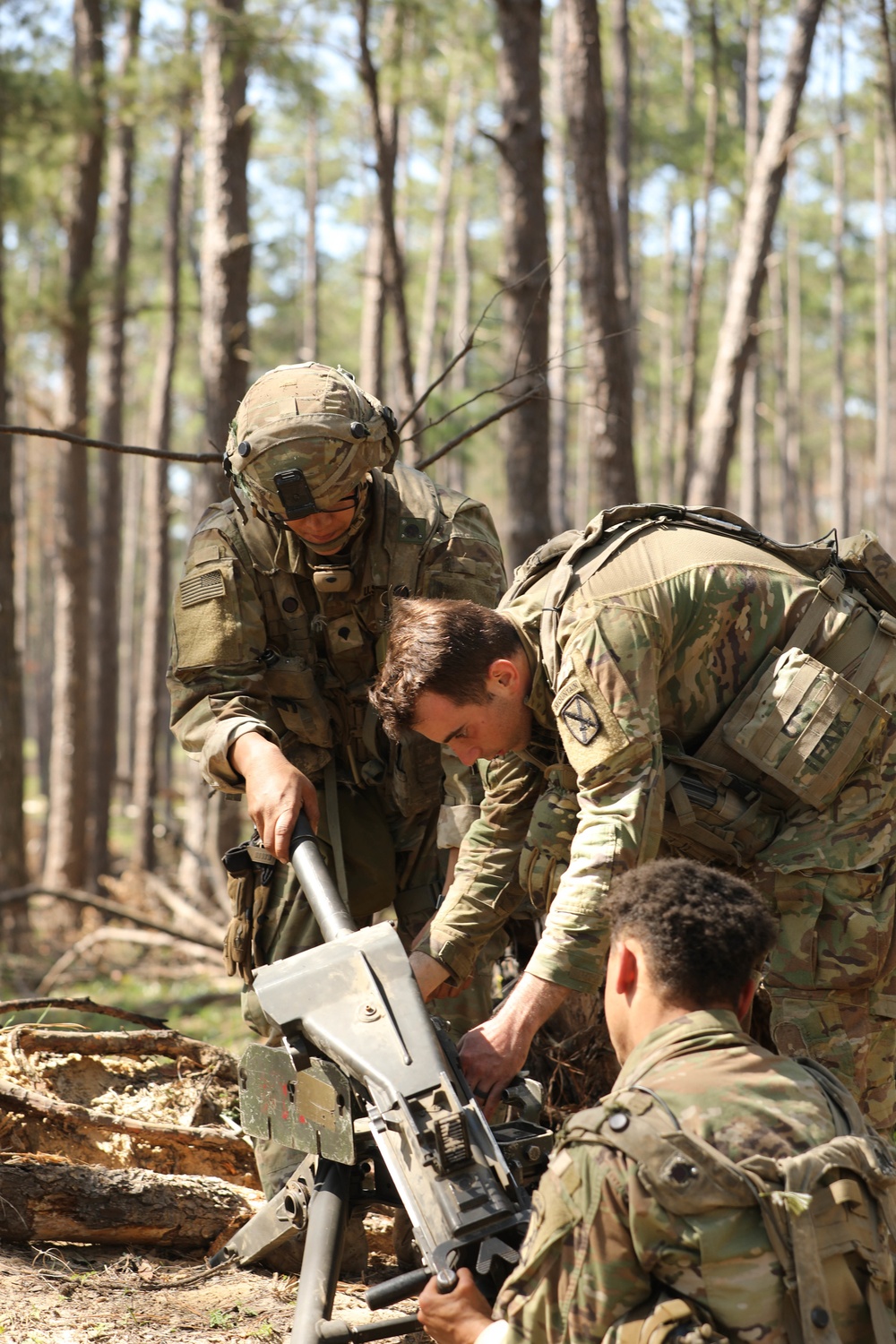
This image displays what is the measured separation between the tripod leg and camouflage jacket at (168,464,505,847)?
111cm

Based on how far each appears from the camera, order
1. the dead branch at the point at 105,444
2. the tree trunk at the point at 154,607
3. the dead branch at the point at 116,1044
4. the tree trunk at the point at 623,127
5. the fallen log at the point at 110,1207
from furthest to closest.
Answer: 1. the tree trunk at the point at 623,127
2. the tree trunk at the point at 154,607
3. the dead branch at the point at 105,444
4. the dead branch at the point at 116,1044
5. the fallen log at the point at 110,1207

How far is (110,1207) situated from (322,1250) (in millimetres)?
920

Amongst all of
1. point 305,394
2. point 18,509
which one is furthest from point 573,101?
point 18,509

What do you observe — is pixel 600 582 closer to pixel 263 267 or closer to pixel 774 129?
pixel 774 129

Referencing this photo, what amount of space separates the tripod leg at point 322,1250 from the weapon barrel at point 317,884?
0.52 m

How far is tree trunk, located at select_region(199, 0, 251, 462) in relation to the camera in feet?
27.8

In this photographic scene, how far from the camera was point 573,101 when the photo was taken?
24.0 ft

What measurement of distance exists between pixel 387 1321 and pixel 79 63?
12.6 m

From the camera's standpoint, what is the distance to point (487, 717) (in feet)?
9.42

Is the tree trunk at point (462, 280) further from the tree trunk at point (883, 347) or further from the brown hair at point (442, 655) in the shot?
the brown hair at point (442, 655)

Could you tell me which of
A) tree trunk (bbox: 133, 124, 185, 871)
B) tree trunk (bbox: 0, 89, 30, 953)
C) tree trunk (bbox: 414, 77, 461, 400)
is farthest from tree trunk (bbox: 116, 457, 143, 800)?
tree trunk (bbox: 0, 89, 30, 953)

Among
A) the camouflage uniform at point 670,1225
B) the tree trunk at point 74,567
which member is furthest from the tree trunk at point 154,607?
the camouflage uniform at point 670,1225

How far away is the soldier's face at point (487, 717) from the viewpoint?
2.83m

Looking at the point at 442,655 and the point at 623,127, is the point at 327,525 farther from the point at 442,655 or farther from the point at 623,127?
the point at 623,127
